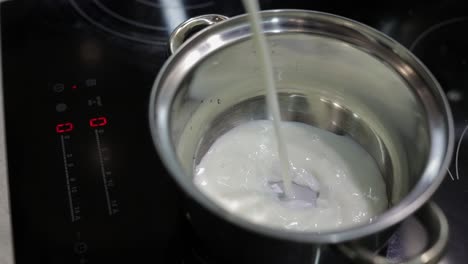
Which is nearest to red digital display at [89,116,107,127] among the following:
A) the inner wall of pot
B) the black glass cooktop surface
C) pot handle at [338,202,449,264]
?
the black glass cooktop surface

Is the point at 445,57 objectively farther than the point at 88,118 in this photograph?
Yes

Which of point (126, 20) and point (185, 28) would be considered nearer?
point (185, 28)

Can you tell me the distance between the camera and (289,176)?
78 cm

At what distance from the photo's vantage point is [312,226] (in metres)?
0.71

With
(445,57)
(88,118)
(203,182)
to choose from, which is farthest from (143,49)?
(445,57)

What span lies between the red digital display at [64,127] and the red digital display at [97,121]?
29mm

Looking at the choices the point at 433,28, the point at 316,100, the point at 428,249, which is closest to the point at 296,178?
the point at 316,100

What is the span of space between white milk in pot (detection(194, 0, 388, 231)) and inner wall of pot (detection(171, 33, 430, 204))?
20mm

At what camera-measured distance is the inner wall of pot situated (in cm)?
73

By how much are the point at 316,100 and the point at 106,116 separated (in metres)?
0.32

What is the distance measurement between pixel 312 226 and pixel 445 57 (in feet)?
1.35

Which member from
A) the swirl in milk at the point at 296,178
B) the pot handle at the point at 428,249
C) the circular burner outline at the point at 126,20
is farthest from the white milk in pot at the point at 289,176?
the circular burner outline at the point at 126,20

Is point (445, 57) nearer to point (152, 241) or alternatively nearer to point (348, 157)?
point (348, 157)

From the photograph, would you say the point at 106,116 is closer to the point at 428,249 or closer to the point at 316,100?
the point at 316,100
